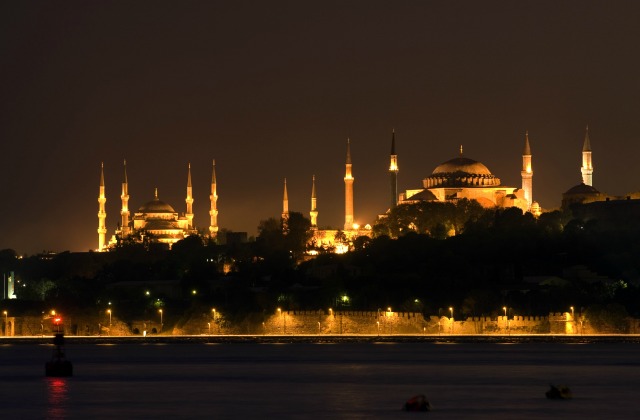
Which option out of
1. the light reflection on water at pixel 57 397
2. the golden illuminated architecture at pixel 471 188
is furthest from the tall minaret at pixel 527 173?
the light reflection on water at pixel 57 397

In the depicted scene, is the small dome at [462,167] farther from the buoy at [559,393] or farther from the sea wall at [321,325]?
the buoy at [559,393]

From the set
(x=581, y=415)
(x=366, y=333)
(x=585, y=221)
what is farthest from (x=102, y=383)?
(x=585, y=221)

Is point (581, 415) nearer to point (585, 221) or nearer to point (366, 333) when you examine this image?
point (366, 333)

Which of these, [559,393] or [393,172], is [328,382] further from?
[393,172]

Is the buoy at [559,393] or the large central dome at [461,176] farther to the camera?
the large central dome at [461,176]

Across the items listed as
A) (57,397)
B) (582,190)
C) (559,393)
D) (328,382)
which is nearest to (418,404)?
(559,393)
